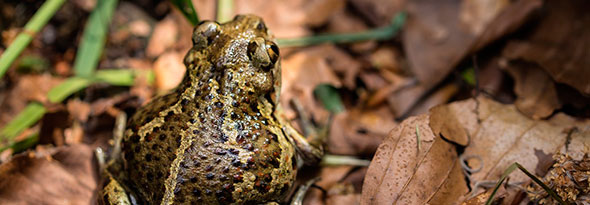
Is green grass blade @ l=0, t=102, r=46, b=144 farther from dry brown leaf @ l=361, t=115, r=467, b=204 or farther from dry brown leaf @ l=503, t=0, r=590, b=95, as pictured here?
dry brown leaf @ l=503, t=0, r=590, b=95

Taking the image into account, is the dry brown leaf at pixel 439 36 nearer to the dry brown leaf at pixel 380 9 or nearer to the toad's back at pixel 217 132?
the dry brown leaf at pixel 380 9

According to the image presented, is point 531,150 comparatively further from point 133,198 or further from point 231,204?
point 133,198

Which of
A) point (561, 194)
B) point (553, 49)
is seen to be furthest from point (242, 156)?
point (553, 49)

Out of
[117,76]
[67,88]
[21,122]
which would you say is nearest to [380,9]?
[117,76]

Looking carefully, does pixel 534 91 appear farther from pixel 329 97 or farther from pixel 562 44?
pixel 329 97

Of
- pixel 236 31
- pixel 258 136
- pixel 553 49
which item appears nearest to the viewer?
pixel 258 136

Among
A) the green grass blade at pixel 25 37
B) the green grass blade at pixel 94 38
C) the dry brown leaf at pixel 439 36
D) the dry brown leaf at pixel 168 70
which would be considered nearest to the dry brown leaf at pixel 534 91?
the dry brown leaf at pixel 439 36
